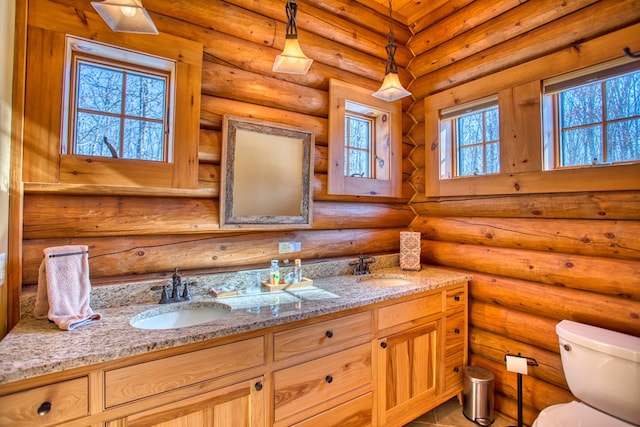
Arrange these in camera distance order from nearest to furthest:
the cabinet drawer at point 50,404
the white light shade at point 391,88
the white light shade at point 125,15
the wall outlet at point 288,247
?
the cabinet drawer at point 50,404 < the white light shade at point 125,15 < the white light shade at point 391,88 < the wall outlet at point 288,247

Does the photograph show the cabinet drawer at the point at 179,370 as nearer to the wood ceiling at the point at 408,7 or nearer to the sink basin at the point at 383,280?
the sink basin at the point at 383,280

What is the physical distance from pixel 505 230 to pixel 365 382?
4.93 ft

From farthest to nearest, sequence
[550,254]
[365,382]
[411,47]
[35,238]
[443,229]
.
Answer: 1. [411,47]
2. [443,229]
3. [550,254]
4. [365,382]
5. [35,238]

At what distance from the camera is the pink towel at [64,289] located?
4.25 ft

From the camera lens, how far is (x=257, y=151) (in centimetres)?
205

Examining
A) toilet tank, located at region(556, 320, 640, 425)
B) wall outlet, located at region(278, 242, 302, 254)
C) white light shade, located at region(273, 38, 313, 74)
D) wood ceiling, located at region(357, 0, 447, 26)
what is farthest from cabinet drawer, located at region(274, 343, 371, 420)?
wood ceiling, located at region(357, 0, 447, 26)

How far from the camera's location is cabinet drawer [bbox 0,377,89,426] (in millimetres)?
957

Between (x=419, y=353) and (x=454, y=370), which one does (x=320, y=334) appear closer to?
(x=419, y=353)

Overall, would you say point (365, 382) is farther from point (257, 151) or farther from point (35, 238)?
point (35, 238)

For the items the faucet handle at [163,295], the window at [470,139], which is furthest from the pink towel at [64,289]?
the window at [470,139]

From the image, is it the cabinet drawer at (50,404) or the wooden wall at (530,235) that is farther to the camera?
the wooden wall at (530,235)

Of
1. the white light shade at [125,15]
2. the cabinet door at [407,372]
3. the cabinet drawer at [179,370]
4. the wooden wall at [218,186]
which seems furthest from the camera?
the cabinet door at [407,372]

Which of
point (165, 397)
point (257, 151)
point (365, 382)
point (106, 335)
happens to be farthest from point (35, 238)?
point (365, 382)

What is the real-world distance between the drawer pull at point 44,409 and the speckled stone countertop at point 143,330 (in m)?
0.12
